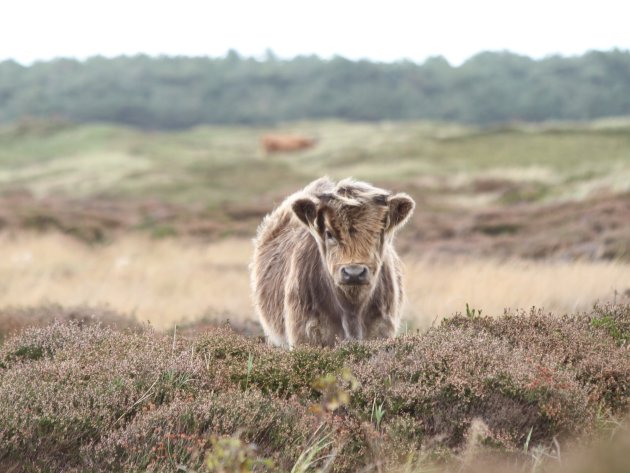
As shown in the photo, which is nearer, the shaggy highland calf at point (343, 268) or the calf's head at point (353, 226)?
the calf's head at point (353, 226)

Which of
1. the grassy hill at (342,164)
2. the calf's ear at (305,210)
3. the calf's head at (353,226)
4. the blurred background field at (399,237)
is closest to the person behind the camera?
the calf's head at (353,226)

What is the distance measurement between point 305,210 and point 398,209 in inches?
30.7

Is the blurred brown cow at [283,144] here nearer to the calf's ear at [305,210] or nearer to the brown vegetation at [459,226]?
the brown vegetation at [459,226]

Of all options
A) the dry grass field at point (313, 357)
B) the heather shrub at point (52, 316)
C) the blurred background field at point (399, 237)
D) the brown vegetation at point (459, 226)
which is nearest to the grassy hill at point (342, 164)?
the blurred background field at point (399, 237)

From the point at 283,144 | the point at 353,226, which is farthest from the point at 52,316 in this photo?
the point at 283,144

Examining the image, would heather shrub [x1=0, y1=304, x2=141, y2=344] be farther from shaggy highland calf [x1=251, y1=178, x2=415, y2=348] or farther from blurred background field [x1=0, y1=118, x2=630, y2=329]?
shaggy highland calf [x1=251, y1=178, x2=415, y2=348]

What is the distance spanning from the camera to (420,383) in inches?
221

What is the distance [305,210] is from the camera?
760cm

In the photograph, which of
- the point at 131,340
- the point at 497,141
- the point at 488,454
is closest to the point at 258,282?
the point at 131,340

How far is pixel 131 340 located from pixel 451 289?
9.23 meters

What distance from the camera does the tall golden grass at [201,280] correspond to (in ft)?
43.0

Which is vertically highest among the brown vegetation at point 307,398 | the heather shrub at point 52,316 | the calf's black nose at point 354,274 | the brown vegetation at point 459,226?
the calf's black nose at point 354,274

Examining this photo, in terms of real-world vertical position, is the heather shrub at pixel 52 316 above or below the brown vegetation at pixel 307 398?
below

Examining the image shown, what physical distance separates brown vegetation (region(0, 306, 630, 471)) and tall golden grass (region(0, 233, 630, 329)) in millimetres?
2606
